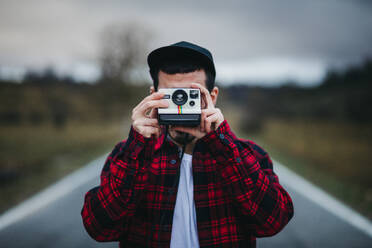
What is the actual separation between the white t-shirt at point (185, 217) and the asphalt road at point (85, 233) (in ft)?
6.60

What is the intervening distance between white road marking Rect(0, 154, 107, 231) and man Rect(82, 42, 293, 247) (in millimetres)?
2961

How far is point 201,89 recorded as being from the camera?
4.32ft

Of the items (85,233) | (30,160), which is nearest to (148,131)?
(85,233)

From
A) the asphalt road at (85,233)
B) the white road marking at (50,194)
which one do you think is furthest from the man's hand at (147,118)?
the white road marking at (50,194)

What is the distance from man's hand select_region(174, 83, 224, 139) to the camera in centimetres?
128

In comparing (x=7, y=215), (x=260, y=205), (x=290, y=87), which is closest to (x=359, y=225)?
(x=260, y=205)

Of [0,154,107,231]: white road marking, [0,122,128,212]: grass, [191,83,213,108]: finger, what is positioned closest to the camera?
[191,83,213,108]: finger

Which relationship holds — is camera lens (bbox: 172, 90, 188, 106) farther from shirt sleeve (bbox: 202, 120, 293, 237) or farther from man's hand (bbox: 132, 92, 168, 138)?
shirt sleeve (bbox: 202, 120, 293, 237)

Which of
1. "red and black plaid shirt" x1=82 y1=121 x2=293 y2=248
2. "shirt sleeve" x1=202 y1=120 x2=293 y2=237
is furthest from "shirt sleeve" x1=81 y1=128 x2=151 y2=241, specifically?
"shirt sleeve" x1=202 y1=120 x2=293 y2=237

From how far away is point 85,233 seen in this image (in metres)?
3.16

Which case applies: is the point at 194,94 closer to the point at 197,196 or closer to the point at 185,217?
the point at 197,196

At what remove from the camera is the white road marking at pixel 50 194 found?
139 inches

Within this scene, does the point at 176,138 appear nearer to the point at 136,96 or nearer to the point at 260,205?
the point at 260,205

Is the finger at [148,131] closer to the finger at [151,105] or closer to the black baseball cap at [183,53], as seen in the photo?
the finger at [151,105]
